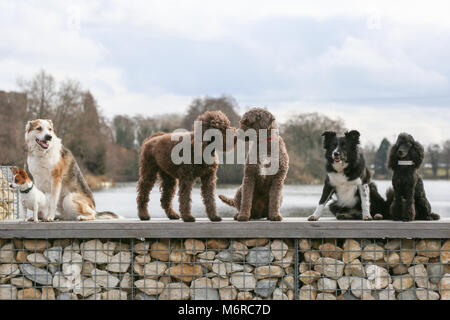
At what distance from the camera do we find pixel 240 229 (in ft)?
16.0

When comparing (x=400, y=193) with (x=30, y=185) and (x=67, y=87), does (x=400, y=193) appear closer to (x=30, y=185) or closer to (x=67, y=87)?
(x=30, y=185)

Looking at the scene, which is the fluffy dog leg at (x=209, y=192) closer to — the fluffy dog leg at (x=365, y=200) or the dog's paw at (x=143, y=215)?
the dog's paw at (x=143, y=215)

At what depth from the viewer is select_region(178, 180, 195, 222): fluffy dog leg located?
4961mm

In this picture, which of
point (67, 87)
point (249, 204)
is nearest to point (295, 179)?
point (249, 204)

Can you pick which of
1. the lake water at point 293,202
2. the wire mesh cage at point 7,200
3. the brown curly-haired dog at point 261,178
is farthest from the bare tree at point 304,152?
the brown curly-haired dog at point 261,178

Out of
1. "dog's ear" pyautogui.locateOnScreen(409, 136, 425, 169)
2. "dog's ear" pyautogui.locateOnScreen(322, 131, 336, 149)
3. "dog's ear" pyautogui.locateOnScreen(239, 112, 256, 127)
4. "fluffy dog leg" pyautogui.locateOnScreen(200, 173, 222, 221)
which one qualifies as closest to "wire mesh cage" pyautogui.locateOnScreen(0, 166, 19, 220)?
"fluffy dog leg" pyautogui.locateOnScreen(200, 173, 222, 221)

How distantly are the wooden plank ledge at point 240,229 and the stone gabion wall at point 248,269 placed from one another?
5.2 inches

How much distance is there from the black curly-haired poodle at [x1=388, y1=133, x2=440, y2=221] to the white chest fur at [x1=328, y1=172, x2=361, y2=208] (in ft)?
1.31

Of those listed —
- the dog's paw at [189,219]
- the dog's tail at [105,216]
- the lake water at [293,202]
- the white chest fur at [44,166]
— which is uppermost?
the white chest fur at [44,166]

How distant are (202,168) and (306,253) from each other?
1322 millimetres

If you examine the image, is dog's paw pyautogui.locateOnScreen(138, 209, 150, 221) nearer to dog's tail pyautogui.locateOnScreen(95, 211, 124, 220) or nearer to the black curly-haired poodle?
dog's tail pyautogui.locateOnScreen(95, 211, 124, 220)

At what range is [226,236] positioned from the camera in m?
4.89

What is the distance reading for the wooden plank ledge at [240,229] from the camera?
489 cm

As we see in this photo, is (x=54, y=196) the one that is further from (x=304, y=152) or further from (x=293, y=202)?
(x=293, y=202)
